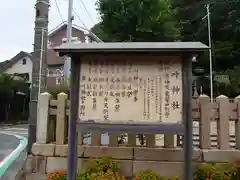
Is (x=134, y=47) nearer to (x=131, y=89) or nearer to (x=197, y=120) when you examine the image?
(x=131, y=89)

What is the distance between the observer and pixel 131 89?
3.54m

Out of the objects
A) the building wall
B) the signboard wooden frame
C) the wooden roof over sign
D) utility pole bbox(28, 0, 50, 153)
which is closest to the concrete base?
the signboard wooden frame

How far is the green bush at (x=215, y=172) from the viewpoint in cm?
374

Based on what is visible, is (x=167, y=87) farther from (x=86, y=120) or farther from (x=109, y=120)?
(x=86, y=120)

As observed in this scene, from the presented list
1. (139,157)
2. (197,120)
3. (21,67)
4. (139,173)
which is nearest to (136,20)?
(21,67)

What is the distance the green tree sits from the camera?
22.4m

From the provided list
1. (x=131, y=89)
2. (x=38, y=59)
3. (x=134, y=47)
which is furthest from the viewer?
(x=38, y=59)

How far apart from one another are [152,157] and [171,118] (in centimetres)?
86

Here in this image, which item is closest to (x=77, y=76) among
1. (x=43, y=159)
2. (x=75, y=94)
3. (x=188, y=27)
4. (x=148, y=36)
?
(x=75, y=94)

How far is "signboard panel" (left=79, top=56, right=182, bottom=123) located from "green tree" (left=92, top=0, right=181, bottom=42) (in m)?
18.7

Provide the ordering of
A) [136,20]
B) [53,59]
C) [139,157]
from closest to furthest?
[139,157], [136,20], [53,59]

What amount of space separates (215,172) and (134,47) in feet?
6.16

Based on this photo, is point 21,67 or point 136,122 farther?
point 21,67

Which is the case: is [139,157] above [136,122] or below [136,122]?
below
